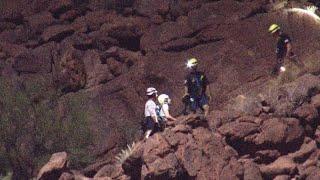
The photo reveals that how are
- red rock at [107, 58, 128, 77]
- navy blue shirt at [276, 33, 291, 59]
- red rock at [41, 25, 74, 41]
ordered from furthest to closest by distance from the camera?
red rock at [41, 25, 74, 41]
red rock at [107, 58, 128, 77]
navy blue shirt at [276, 33, 291, 59]

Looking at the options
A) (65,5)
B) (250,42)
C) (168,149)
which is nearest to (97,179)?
(168,149)

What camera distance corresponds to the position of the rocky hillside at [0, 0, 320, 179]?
1095cm

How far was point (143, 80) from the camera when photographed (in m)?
15.9

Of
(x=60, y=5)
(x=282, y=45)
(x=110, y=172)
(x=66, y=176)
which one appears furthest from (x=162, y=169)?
(x=60, y=5)

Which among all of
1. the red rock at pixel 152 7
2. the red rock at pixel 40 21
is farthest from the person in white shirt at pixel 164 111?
the red rock at pixel 40 21

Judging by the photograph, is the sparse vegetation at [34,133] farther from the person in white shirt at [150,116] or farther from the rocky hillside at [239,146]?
the person in white shirt at [150,116]

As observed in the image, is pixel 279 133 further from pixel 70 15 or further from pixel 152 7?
pixel 70 15

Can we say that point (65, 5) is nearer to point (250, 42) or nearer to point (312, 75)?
point (250, 42)

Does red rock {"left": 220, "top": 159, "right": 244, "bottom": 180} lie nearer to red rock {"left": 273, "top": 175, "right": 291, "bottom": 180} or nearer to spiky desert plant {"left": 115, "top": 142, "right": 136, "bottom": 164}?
red rock {"left": 273, "top": 175, "right": 291, "bottom": 180}

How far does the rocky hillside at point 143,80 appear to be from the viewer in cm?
1095

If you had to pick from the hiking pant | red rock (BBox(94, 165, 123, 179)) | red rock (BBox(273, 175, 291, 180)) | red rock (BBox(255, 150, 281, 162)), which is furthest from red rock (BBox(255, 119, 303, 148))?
red rock (BBox(94, 165, 123, 179))

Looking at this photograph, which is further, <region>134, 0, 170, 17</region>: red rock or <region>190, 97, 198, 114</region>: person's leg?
<region>134, 0, 170, 17</region>: red rock

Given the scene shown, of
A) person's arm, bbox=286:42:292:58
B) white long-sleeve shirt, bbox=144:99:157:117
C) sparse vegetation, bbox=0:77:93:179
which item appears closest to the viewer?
white long-sleeve shirt, bbox=144:99:157:117

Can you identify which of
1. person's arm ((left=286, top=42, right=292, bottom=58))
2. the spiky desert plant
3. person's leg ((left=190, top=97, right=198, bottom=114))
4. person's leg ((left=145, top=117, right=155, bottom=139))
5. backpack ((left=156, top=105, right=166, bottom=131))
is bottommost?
the spiky desert plant
